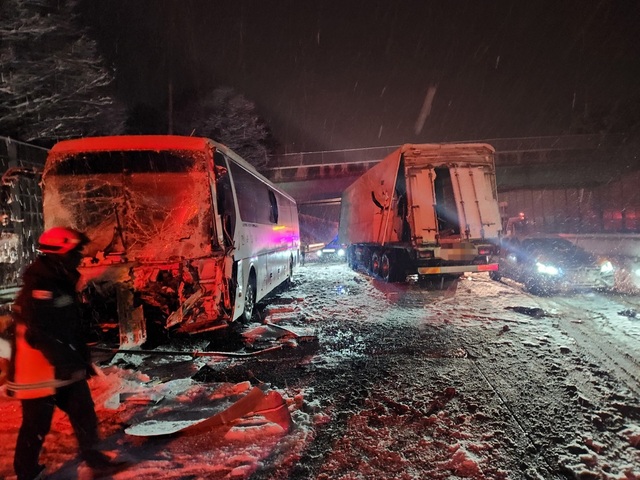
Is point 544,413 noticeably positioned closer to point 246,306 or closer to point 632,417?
point 632,417

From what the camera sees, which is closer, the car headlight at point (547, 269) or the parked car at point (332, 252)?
the car headlight at point (547, 269)

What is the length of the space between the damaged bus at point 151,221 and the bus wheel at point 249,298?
1.14m

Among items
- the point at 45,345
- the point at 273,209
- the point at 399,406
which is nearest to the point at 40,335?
the point at 45,345

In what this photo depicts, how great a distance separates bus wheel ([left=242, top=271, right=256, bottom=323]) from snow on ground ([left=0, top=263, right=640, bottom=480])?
534 millimetres

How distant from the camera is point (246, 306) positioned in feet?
23.6

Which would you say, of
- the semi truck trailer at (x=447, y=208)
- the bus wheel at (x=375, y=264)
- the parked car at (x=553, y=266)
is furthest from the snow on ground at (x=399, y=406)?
the bus wheel at (x=375, y=264)

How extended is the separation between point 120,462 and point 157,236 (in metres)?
3.45

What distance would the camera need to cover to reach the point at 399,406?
3.83 metres

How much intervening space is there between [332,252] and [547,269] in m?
16.4

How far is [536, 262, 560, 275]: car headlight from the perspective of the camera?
9697 millimetres

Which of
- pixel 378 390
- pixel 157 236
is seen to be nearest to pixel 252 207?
pixel 157 236

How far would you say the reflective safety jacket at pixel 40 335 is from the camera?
2514mm

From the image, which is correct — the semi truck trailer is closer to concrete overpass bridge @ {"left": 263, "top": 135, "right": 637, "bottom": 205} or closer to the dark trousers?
the dark trousers

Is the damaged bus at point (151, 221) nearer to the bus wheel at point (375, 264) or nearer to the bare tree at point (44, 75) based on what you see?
the bus wheel at point (375, 264)
